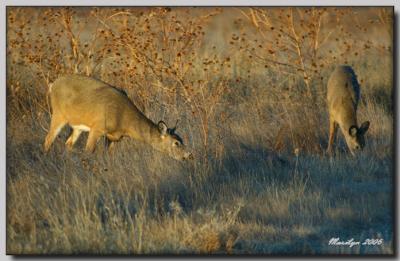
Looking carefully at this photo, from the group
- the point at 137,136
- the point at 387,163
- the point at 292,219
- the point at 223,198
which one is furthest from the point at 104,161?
the point at 387,163

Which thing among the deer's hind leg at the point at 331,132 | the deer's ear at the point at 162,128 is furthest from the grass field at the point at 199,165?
the deer's ear at the point at 162,128

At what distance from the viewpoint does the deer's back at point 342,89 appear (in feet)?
45.8

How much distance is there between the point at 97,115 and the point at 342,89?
13.7ft

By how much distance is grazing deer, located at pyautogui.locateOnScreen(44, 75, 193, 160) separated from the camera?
1268 cm

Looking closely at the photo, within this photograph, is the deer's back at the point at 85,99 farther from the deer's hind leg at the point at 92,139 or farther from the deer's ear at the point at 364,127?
the deer's ear at the point at 364,127

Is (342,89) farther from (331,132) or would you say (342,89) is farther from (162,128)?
(162,128)

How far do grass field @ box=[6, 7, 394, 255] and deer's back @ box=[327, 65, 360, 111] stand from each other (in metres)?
0.23

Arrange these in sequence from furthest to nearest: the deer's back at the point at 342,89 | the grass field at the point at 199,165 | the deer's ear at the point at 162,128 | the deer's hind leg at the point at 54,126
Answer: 1. the deer's back at the point at 342,89
2. the deer's hind leg at the point at 54,126
3. the deer's ear at the point at 162,128
4. the grass field at the point at 199,165

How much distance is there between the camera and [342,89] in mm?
14188

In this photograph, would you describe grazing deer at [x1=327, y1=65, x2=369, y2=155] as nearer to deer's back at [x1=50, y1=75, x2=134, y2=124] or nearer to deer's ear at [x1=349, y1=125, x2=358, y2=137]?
deer's ear at [x1=349, y1=125, x2=358, y2=137]

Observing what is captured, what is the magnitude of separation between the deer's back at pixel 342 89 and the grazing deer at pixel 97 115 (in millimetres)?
3056

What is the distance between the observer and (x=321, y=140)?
43.2ft

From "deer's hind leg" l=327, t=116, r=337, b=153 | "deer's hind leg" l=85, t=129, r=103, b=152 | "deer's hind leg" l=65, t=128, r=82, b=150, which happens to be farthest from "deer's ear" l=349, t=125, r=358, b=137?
"deer's hind leg" l=65, t=128, r=82, b=150

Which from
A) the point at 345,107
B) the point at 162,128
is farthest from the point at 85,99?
the point at 345,107
